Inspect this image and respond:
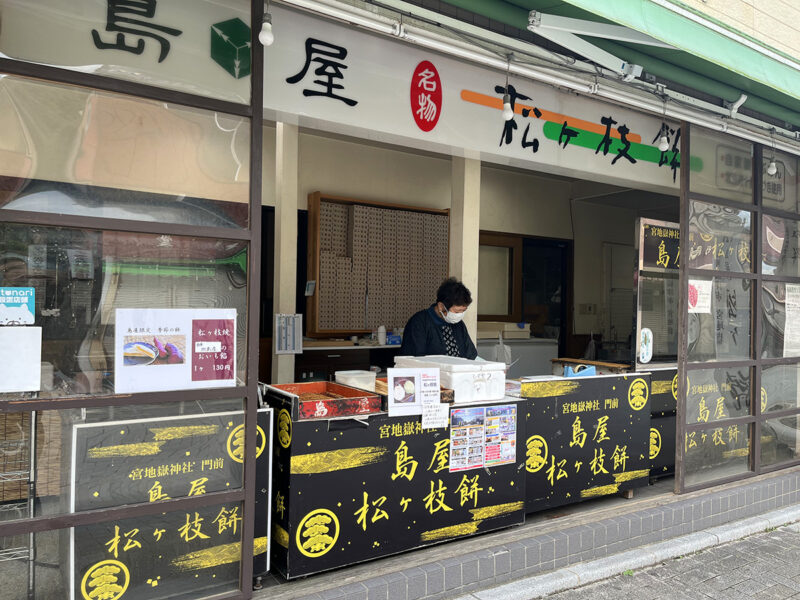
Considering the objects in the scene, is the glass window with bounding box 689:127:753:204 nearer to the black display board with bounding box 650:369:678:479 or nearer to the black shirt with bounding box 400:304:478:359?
the black display board with bounding box 650:369:678:479

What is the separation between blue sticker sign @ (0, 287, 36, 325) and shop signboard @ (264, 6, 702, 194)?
172cm

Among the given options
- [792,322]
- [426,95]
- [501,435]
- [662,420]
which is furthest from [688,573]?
[426,95]

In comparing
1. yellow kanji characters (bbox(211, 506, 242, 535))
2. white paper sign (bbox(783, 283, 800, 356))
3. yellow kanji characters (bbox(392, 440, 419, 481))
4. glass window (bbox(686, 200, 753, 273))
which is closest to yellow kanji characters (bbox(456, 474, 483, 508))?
yellow kanji characters (bbox(392, 440, 419, 481))

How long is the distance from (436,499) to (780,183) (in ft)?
14.8

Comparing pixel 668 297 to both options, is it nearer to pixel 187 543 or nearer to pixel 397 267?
pixel 397 267

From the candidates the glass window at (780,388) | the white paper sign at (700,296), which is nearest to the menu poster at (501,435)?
the white paper sign at (700,296)

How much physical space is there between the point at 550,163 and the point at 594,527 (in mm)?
2774

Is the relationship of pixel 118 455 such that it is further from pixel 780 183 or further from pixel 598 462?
pixel 780 183

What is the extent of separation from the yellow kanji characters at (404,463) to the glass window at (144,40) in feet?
6.80

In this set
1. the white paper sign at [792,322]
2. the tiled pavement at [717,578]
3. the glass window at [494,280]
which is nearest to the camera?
the tiled pavement at [717,578]

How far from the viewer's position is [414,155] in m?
8.70

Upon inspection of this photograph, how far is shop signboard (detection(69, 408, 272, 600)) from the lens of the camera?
2705 millimetres

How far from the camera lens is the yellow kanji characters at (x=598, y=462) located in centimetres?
464

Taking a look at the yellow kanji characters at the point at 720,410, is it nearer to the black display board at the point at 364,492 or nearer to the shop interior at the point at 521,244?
the black display board at the point at 364,492
